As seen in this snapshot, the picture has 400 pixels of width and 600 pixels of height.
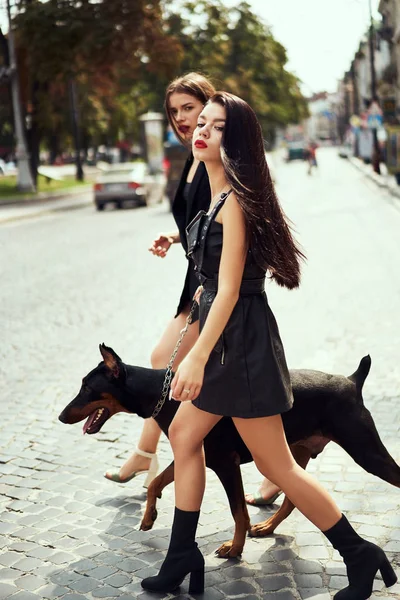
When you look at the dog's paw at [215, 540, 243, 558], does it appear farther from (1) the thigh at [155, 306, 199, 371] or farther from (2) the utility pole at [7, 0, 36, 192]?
(2) the utility pole at [7, 0, 36, 192]

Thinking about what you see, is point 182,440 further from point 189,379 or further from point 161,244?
point 161,244

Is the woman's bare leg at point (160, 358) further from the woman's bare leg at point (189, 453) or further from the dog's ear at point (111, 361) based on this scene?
the woman's bare leg at point (189, 453)

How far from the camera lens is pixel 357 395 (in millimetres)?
3781

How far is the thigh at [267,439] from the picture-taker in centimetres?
339

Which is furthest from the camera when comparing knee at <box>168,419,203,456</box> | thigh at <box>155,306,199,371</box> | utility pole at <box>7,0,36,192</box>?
utility pole at <box>7,0,36,192</box>

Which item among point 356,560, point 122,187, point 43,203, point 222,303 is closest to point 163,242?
point 222,303

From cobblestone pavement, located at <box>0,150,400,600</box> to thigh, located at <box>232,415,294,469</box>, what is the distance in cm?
57

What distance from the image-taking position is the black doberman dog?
375 centimetres

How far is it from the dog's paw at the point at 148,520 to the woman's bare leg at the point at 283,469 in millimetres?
885

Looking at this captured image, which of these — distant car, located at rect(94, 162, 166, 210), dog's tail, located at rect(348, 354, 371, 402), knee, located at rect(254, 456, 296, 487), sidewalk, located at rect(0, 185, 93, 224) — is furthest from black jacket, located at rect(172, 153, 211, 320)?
distant car, located at rect(94, 162, 166, 210)

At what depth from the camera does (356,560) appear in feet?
11.4

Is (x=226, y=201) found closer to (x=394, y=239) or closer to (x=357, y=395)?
(x=357, y=395)

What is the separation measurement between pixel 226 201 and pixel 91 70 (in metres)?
34.0

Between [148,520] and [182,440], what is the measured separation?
862mm
